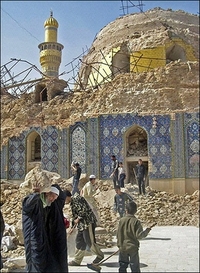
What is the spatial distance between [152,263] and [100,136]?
38.2 ft

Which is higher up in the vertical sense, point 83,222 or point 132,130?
point 132,130

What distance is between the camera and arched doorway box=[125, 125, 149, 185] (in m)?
18.1

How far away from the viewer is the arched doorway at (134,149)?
1808 centimetres

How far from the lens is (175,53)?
23141 millimetres

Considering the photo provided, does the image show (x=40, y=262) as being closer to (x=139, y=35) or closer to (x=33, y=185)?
(x=33, y=185)

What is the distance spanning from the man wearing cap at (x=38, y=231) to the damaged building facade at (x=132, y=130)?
13398mm

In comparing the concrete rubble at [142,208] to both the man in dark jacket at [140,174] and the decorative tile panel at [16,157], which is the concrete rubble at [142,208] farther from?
the decorative tile panel at [16,157]

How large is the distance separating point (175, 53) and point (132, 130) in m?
7.26

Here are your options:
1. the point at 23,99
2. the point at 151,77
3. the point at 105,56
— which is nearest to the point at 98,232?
the point at 151,77

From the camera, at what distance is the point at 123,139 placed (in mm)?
18031

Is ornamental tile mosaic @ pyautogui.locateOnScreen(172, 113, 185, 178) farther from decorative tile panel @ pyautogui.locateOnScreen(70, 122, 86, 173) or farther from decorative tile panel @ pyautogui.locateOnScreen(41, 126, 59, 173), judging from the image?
decorative tile panel @ pyautogui.locateOnScreen(41, 126, 59, 173)

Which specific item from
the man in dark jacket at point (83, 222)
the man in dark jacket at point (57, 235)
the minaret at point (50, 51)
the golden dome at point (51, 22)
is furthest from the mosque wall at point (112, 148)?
the man in dark jacket at point (57, 235)

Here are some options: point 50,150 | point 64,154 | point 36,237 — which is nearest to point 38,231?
point 36,237

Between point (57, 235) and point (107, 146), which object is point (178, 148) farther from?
point (57, 235)
